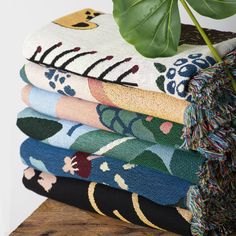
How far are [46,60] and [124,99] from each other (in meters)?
0.13

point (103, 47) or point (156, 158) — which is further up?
point (103, 47)

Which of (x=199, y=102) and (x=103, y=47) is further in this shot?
(x=103, y=47)

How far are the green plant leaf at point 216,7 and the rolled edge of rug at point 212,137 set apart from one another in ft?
0.19

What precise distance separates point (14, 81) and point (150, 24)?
0.60 m

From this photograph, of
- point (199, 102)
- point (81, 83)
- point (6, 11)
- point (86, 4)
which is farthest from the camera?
point (6, 11)

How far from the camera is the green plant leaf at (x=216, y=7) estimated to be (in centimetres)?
83

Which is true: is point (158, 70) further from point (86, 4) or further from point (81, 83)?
point (86, 4)

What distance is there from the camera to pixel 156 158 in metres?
0.90

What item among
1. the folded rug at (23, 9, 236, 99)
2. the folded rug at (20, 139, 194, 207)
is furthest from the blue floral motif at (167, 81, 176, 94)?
the folded rug at (20, 139, 194, 207)

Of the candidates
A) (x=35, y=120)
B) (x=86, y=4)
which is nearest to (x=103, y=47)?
(x=35, y=120)

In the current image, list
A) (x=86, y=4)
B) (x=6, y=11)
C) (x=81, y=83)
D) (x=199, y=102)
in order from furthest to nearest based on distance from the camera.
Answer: (x=6, y=11) → (x=86, y=4) → (x=81, y=83) → (x=199, y=102)

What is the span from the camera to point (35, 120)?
1.00 m

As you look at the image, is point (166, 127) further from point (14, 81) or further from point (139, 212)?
point (14, 81)

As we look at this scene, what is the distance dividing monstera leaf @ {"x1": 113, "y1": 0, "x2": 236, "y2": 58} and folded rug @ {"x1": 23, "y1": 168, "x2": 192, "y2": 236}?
208 millimetres
